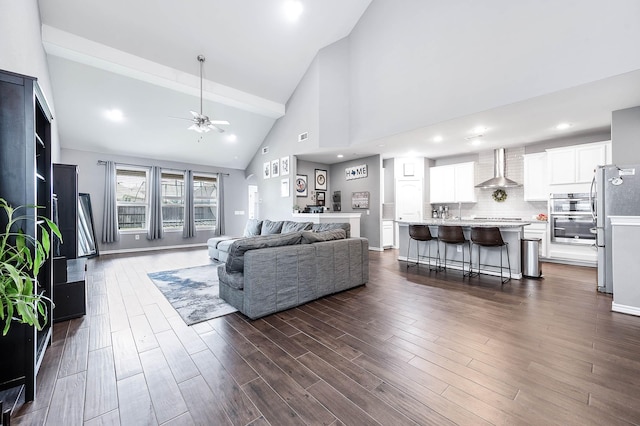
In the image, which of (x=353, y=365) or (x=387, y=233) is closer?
(x=353, y=365)

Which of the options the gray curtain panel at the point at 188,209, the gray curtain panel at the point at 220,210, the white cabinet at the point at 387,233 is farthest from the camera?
the gray curtain panel at the point at 220,210

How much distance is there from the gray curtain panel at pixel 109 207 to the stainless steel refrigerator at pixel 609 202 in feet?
32.9

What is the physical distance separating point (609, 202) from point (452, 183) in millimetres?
3929

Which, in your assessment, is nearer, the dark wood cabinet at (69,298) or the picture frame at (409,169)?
the dark wood cabinet at (69,298)

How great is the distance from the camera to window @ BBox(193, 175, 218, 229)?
8.65 meters

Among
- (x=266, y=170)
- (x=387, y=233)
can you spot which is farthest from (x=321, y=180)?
(x=387, y=233)

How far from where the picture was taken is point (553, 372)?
184 centimetres

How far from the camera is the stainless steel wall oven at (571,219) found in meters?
5.03

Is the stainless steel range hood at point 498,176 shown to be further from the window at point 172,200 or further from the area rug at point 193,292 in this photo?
the window at point 172,200

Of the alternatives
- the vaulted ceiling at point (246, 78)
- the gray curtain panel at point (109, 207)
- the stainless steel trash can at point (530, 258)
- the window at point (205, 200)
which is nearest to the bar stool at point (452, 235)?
the stainless steel trash can at point (530, 258)

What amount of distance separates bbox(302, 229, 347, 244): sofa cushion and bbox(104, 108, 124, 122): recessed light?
5754 mm

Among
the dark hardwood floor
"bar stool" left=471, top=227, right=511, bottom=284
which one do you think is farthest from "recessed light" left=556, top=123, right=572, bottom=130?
the dark hardwood floor

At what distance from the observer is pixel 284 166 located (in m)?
7.36

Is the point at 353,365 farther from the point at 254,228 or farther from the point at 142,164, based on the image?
the point at 142,164
